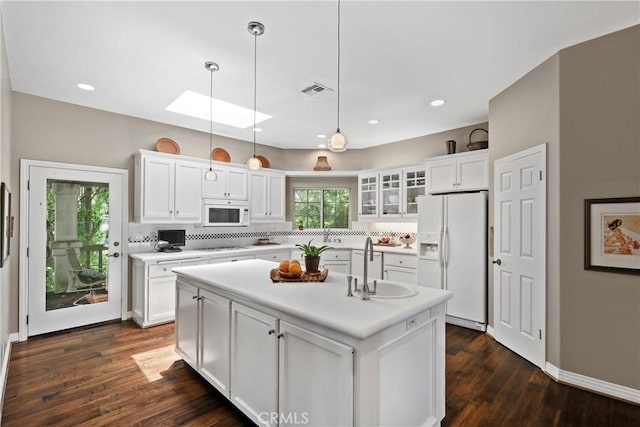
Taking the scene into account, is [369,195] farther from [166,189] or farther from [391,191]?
[166,189]

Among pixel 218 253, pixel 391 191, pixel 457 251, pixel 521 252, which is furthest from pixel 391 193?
pixel 218 253

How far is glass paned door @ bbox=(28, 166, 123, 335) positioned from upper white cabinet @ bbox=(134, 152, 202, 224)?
0.35 m

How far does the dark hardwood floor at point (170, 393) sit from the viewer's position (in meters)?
2.16

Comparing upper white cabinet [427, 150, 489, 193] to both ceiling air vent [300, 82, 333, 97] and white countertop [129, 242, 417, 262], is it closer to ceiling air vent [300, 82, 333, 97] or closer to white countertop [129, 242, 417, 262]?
white countertop [129, 242, 417, 262]

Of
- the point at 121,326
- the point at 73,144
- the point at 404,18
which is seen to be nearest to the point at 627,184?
the point at 404,18

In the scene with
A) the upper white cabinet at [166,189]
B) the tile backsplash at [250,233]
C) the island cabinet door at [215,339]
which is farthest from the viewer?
the tile backsplash at [250,233]

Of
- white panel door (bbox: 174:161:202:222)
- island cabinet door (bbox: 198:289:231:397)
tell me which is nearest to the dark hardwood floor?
island cabinet door (bbox: 198:289:231:397)

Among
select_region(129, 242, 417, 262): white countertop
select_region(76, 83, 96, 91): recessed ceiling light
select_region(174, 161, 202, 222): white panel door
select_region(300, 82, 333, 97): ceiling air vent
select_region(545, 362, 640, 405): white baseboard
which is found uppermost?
select_region(300, 82, 333, 97): ceiling air vent

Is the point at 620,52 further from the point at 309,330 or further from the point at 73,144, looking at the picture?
the point at 73,144

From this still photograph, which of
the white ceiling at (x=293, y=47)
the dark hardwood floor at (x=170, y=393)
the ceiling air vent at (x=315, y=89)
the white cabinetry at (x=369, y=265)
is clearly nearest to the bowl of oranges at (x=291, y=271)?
the dark hardwood floor at (x=170, y=393)

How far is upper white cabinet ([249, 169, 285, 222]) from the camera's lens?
5434mm

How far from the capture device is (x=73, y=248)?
382 centimetres

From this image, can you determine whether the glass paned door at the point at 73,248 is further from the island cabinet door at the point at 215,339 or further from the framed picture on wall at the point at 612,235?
the framed picture on wall at the point at 612,235

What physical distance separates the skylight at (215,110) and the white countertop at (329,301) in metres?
2.18
